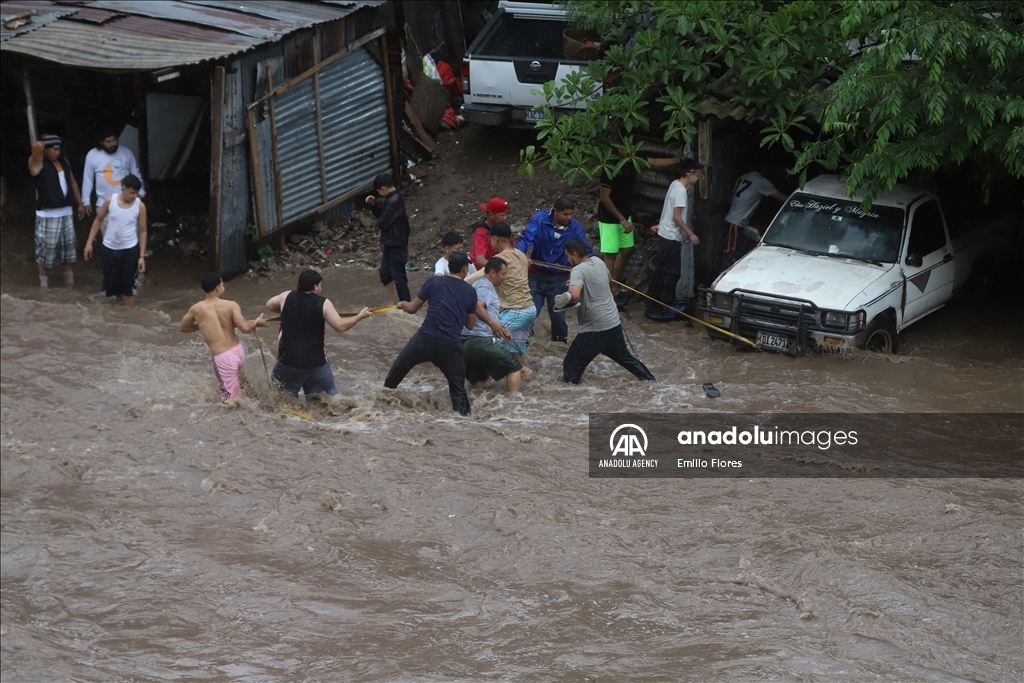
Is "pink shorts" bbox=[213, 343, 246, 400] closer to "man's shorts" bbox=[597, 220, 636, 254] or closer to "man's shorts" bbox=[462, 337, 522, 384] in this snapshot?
"man's shorts" bbox=[462, 337, 522, 384]

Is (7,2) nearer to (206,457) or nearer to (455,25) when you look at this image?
(455,25)

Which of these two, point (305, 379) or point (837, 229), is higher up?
point (837, 229)

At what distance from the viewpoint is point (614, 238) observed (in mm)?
11703

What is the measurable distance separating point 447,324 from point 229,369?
5.80ft

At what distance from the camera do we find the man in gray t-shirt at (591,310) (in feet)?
30.2

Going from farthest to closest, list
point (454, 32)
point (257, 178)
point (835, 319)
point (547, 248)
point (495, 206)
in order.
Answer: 1. point (454, 32)
2. point (257, 178)
3. point (547, 248)
4. point (495, 206)
5. point (835, 319)

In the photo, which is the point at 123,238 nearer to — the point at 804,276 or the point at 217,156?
the point at 217,156

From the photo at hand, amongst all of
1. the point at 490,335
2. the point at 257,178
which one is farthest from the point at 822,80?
the point at 257,178

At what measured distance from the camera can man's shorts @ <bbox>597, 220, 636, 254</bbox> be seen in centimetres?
1166

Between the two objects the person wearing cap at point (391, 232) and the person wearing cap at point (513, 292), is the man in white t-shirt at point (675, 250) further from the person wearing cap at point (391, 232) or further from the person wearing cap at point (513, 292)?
the person wearing cap at point (391, 232)

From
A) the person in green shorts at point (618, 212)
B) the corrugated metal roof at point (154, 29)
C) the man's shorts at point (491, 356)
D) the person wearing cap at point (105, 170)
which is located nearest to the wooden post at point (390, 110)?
the corrugated metal roof at point (154, 29)

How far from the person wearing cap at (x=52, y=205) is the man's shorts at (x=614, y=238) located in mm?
5734

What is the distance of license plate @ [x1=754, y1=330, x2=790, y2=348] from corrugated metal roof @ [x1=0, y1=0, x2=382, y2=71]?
6.23 m

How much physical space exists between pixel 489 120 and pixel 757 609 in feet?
30.1
